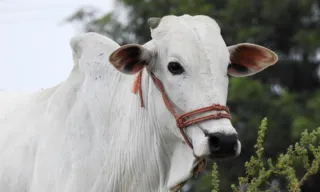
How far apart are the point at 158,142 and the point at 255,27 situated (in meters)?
17.1

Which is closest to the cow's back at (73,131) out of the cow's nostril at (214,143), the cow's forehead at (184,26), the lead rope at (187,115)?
the lead rope at (187,115)

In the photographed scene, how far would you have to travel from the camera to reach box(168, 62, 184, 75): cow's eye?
680 cm

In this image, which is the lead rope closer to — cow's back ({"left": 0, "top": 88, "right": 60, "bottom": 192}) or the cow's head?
the cow's head

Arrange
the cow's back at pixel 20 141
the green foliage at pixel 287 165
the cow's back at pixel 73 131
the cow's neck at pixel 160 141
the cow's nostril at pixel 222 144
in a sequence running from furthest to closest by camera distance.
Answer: the cow's back at pixel 20 141, the green foliage at pixel 287 165, the cow's back at pixel 73 131, the cow's neck at pixel 160 141, the cow's nostril at pixel 222 144

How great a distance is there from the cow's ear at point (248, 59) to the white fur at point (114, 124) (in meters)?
0.36

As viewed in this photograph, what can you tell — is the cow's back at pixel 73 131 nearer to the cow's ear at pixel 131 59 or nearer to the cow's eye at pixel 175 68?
the cow's ear at pixel 131 59

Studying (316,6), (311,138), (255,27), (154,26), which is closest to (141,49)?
(154,26)

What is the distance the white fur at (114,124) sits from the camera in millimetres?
6789

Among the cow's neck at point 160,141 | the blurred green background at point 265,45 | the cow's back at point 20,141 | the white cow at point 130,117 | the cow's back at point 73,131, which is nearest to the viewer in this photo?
the white cow at point 130,117

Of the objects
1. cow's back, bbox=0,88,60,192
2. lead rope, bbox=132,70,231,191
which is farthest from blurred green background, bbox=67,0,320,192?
lead rope, bbox=132,70,231,191

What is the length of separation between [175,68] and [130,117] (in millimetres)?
644

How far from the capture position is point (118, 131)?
7355 millimetres

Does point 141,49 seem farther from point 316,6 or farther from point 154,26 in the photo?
point 316,6

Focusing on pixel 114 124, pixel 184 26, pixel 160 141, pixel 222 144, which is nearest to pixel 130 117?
pixel 114 124
